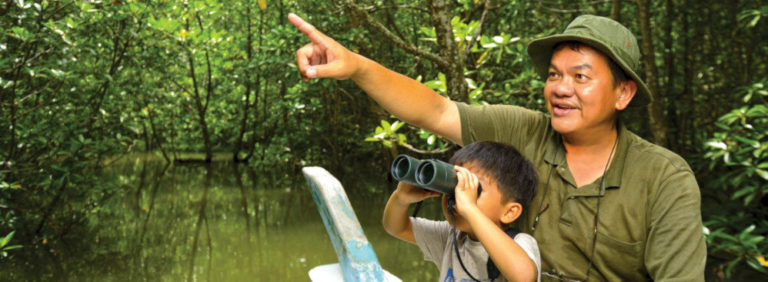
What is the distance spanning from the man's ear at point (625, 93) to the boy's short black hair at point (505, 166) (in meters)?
0.30

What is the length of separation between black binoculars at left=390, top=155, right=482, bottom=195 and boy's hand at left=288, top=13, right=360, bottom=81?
287 millimetres

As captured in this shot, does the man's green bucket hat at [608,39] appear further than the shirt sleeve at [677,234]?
Yes

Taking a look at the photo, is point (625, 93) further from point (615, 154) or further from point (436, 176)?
point (436, 176)

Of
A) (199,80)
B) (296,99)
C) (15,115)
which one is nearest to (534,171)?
(15,115)

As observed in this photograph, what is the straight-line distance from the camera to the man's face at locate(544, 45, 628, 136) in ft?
5.78

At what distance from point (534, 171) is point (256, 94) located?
13.2 m

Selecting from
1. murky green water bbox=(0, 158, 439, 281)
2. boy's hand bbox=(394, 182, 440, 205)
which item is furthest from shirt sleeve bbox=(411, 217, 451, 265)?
murky green water bbox=(0, 158, 439, 281)

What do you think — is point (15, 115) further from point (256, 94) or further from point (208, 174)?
point (256, 94)

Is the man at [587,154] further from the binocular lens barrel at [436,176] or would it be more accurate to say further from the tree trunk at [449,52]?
the tree trunk at [449,52]

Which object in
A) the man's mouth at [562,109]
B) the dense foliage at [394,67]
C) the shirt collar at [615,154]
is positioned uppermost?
the man's mouth at [562,109]

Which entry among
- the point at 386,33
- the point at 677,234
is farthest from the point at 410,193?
the point at 386,33

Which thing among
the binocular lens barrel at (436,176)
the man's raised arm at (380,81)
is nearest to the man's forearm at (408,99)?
the man's raised arm at (380,81)

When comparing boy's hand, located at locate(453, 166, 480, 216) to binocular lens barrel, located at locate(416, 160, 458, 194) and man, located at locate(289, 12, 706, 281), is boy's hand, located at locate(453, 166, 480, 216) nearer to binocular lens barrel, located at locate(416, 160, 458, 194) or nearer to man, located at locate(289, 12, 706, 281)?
binocular lens barrel, located at locate(416, 160, 458, 194)

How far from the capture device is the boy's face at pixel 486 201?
66.1 inches
